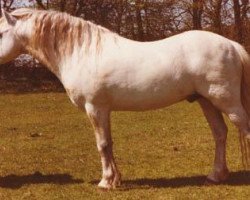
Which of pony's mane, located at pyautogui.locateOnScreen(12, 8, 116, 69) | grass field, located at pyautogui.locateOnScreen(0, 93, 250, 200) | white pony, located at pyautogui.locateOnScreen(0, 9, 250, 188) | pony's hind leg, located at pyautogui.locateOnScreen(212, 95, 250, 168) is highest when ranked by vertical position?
pony's mane, located at pyautogui.locateOnScreen(12, 8, 116, 69)

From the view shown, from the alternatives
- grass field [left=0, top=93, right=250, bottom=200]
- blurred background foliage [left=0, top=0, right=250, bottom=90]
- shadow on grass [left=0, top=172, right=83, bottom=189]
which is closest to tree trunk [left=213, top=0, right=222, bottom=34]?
blurred background foliage [left=0, top=0, right=250, bottom=90]

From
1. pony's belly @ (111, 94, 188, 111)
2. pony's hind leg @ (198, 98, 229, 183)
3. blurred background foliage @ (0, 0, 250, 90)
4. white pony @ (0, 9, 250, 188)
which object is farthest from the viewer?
blurred background foliage @ (0, 0, 250, 90)

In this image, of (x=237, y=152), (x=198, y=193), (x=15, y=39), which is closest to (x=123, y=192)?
(x=198, y=193)

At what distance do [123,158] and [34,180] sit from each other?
5.62 ft

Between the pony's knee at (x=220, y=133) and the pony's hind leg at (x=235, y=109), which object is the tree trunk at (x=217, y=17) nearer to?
the pony's knee at (x=220, y=133)

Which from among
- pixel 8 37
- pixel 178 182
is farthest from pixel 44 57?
pixel 178 182

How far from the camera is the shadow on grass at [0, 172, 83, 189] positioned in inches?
276

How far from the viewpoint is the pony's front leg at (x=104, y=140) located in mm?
6449

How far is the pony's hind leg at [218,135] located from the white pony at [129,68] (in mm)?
70

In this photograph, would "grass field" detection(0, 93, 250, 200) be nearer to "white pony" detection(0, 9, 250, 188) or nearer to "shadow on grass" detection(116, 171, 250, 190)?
"shadow on grass" detection(116, 171, 250, 190)

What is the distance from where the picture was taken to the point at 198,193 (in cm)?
620

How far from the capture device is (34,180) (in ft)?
23.6

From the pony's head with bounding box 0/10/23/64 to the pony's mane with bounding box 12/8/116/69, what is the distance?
0.21 m

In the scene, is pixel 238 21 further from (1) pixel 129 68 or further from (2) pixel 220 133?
(1) pixel 129 68
